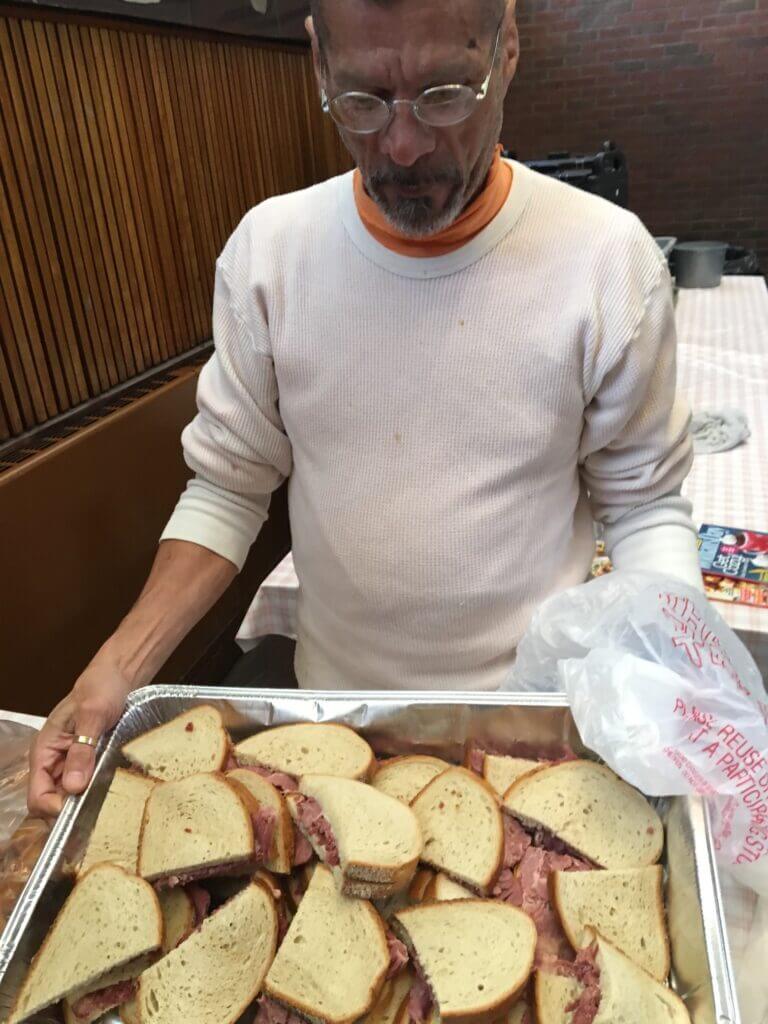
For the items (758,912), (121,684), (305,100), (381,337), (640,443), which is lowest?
(758,912)

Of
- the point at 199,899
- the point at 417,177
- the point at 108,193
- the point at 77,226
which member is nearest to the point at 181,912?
the point at 199,899

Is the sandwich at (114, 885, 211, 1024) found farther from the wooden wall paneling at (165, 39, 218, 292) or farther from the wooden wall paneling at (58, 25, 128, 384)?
the wooden wall paneling at (165, 39, 218, 292)

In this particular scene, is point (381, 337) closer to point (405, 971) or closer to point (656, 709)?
point (656, 709)

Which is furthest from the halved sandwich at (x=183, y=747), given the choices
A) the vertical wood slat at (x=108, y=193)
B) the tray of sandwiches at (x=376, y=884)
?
the vertical wood slat at (x=108, y=193)

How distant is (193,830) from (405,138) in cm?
75

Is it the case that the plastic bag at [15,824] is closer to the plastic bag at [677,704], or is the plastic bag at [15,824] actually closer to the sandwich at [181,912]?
the sandwich at [181,912]

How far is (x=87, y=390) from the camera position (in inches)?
82.6

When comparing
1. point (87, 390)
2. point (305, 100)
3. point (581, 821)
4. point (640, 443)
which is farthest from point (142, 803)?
point (305, 100)

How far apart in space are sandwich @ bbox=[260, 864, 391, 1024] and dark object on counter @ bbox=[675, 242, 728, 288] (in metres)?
3.44

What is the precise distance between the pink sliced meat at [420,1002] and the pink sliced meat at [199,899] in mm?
219

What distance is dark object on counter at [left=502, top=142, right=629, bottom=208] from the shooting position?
2906 millimetres

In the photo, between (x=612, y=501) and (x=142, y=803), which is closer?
(x=142, y=803)

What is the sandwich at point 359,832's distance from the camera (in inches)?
29.4

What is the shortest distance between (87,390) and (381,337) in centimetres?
133
